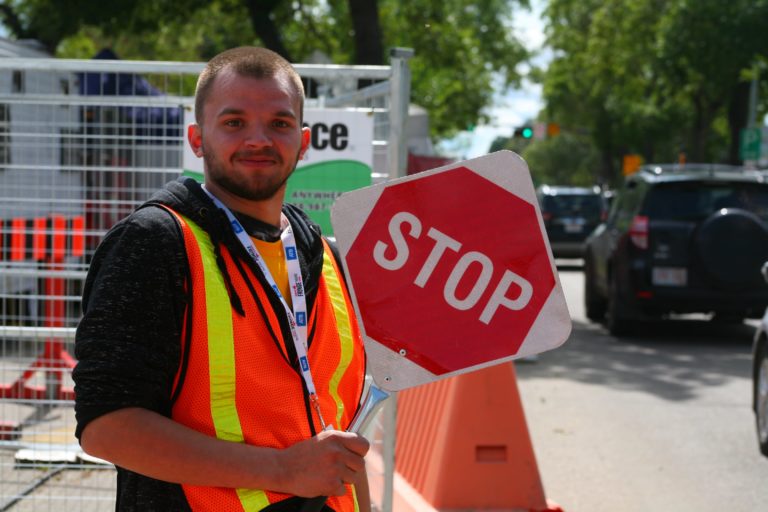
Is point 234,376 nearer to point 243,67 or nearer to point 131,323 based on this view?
point 131,323

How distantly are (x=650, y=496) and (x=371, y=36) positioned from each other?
10425mm

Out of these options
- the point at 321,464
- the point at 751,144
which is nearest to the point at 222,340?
the point at 321,464

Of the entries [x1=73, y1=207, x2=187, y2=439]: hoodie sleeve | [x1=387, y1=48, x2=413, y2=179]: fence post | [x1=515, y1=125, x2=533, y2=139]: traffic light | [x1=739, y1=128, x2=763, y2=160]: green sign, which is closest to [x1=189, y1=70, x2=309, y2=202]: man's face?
[x1=73, y1=207, x2=187, y2=439]: hoodie sleeve

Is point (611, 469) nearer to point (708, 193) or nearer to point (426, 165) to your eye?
point (708, 193)

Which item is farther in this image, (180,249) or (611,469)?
(611,469)

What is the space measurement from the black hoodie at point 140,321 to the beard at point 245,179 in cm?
11

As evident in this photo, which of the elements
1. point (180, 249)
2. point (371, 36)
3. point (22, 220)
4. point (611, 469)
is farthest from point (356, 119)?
point (371, 36)

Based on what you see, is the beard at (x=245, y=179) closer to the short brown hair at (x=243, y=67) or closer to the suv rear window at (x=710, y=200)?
the short brown hair at (x=243, y=67)

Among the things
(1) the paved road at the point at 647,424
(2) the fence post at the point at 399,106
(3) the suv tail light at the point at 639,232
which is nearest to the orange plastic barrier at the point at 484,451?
(1) the paved road at the point at 647,424

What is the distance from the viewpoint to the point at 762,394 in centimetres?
735

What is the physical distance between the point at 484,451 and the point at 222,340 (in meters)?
3.73

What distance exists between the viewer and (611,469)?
272 inches

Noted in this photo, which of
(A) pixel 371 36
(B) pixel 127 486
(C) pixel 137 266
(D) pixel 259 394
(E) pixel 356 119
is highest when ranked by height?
(A) pixel 371 36

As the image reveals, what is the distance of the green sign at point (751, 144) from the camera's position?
24312 mm
